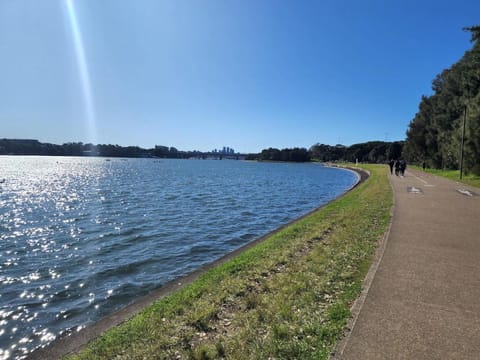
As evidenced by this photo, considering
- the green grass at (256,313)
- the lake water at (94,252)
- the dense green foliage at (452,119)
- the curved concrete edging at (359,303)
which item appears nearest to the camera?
the curved concrete edging at (359,303)

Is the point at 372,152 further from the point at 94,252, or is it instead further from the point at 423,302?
the point at 423,302

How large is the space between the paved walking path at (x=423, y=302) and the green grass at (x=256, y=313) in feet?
1.21

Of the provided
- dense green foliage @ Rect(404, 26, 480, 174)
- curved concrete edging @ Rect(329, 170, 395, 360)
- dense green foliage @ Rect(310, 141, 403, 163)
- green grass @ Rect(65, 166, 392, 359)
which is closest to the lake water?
green grass @ Rect(65, 166, 392, 359)

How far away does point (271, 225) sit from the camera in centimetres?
1603

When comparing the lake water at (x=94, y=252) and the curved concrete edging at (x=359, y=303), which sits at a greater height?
the curved concrete edging at (x=359, y=303)

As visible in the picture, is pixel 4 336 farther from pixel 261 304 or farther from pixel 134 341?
pixel 261 304

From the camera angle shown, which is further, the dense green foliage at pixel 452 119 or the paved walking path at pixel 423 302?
the dense green foliage at pixel 452 119

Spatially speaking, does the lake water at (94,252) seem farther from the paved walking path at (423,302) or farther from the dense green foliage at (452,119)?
the dense green foliage at (452,119)

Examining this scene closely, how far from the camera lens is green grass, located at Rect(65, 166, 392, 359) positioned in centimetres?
395

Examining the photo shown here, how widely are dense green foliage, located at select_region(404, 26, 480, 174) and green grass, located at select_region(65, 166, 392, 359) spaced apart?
88.4ft

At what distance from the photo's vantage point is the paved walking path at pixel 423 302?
360cm

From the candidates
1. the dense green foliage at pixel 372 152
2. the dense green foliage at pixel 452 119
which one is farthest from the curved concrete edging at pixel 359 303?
the dense green foliage at pixel 372 152

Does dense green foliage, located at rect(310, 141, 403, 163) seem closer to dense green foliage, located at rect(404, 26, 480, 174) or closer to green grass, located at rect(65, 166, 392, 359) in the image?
dense green foliage, located at rect(404, 26, 480, 174)

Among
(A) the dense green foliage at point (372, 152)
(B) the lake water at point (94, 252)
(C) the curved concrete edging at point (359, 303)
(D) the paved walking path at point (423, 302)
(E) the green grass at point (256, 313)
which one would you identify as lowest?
(B) the lake water at point (94, 252)
